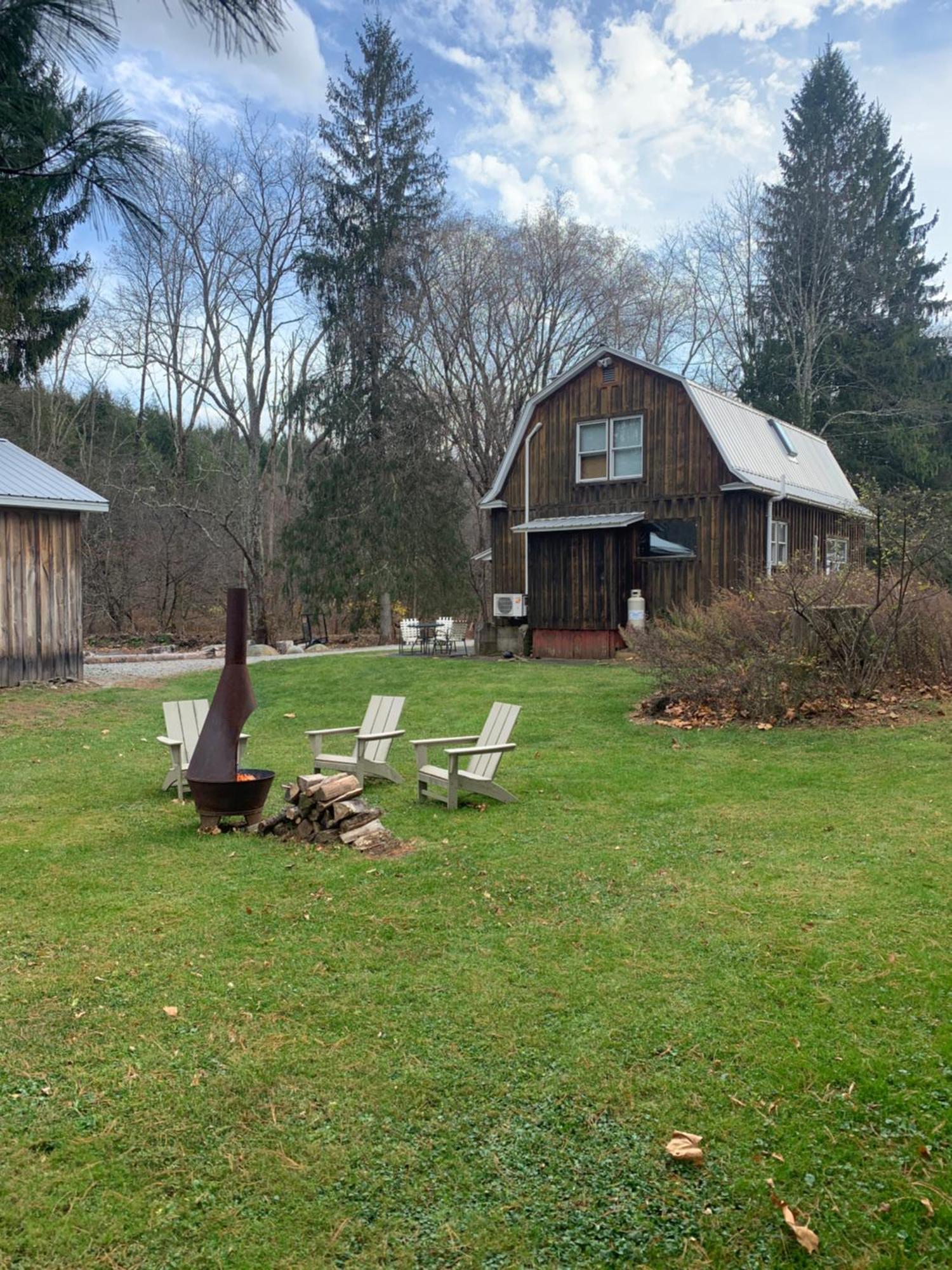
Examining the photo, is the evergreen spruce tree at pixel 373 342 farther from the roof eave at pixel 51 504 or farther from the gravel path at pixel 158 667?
the roof eave at pixel 51 504

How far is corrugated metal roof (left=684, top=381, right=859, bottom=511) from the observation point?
54.5 ft

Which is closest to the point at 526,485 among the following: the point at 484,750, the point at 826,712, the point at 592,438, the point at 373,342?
the point at 592,438

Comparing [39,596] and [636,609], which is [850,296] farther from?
[39,596]

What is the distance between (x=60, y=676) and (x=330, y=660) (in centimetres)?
548

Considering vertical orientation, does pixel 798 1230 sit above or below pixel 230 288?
below

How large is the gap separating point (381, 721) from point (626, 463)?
11.5 meters

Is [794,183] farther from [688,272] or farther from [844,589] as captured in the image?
[844,589]

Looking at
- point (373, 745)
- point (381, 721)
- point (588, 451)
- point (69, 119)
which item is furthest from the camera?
point (588, 451)

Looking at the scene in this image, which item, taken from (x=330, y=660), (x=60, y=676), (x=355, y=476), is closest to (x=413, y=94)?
(x=355, y=476)

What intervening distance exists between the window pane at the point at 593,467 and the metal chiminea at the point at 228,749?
13310 millimetres

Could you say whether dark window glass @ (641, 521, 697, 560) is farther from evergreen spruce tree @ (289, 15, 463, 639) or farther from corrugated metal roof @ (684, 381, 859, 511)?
evergreen spruce tree @ (289, 15, 463, 639)

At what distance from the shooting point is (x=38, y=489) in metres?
13.3

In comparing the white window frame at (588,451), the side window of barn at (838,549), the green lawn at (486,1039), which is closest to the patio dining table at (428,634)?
the white window frame at (588,451)

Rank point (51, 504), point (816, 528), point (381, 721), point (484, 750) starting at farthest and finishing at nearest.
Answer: point (816, 528) < point (51, 504) < point (381, 721) < point (484, 750)
